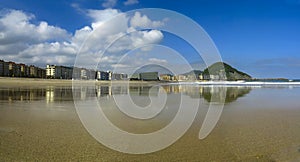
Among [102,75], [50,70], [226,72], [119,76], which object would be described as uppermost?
[226,72]

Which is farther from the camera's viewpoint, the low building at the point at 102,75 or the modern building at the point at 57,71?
the low building at the point at 102,75

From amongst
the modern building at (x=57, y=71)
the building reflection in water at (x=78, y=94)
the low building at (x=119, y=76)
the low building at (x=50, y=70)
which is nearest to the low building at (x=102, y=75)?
the low building at (x=119, y=76)

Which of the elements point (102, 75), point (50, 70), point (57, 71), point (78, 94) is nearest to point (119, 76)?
point (102, 75)

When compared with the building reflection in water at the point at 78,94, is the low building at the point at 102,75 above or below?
above

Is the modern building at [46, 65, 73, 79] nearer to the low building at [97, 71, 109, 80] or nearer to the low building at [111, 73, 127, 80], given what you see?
the low building at [97, 71, 109, 80]

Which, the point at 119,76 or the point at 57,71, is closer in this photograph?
the point at 119,76

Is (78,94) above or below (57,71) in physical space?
below

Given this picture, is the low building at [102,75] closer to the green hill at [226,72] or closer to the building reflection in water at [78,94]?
the green hill at [226,72]

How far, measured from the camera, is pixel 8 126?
7.14 meters

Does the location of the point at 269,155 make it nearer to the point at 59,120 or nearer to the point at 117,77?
the point at 59,120

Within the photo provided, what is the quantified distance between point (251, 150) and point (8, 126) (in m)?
6.88

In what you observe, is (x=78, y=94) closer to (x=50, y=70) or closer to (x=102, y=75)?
(x=50, y=70)

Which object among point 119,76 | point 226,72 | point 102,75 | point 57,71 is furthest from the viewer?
point 226,72

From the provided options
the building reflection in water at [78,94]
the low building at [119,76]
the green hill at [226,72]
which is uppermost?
the green hill at [226,72]
